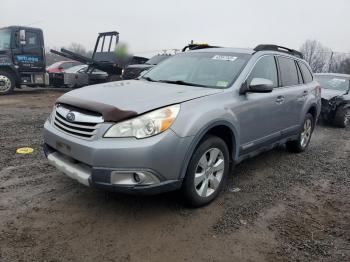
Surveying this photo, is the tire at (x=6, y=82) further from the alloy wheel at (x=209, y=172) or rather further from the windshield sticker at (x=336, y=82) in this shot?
the alloy wheel at (x=209, y=172)

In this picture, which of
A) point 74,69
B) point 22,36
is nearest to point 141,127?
point 22,36

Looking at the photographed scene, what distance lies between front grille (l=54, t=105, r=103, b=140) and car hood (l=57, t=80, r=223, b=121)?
0.27 feet

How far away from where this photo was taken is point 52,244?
9.42 ft

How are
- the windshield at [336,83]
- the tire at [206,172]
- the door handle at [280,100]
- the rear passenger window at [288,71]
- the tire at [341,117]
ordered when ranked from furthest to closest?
1. the windshield at [336,83]
2. the tire at [341,117]
3. the rear passenger window at [288,71]
4. the door handle at [280,100]
5. the tire at [206,172]

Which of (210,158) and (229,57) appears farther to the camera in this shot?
(229,57)

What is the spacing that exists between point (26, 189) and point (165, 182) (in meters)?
1.78

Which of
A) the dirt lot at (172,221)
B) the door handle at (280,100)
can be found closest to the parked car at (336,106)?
the dirt lot at (172,221)

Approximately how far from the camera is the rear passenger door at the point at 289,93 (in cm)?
493

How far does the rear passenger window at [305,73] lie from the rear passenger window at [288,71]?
35 centimetres

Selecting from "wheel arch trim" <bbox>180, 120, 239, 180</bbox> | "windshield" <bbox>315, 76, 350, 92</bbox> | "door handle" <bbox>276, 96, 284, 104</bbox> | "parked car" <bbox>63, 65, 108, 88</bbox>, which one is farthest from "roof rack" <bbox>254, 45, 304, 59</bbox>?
"parked car" <bbox>63, 65, 108, 88</bbox>

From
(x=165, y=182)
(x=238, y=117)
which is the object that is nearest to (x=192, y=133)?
(x=165, y=182)

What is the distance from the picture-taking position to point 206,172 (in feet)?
11.8

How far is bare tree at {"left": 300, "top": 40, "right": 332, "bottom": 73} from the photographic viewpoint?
41.7m

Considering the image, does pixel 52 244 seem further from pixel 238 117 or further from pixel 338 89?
pixel 338 89
